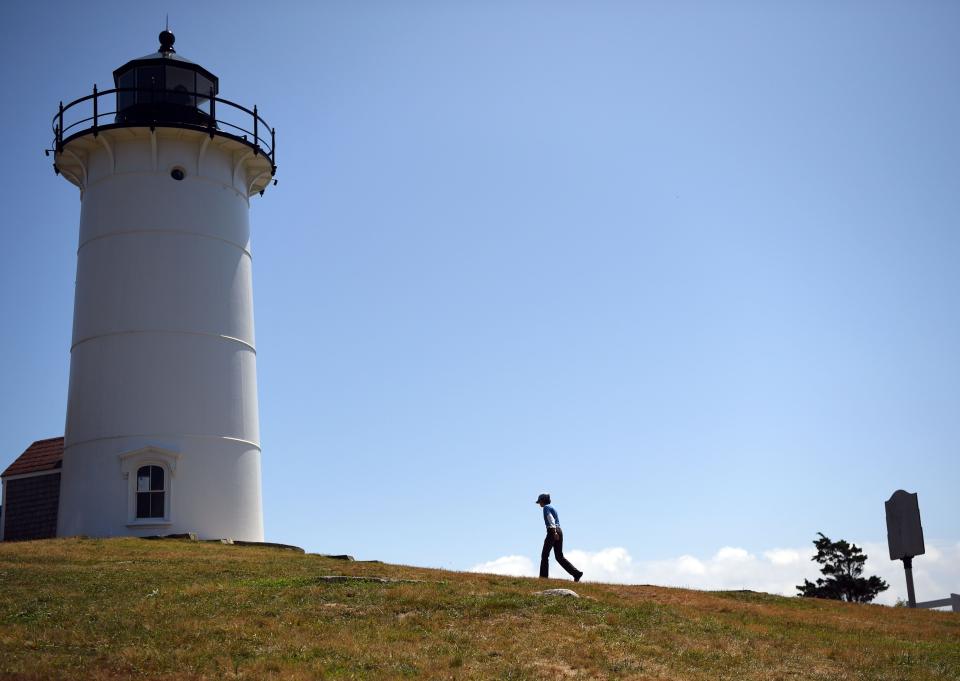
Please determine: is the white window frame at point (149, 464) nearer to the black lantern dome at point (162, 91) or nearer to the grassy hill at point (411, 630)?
the grassy hill at point (411, 630)

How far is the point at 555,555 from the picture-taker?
22172 millimetres

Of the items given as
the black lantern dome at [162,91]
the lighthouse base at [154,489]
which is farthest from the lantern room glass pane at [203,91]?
the lighthouse base at [154,489]

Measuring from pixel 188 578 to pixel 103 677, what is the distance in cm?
678

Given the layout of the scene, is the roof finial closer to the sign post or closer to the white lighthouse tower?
the white lighthouse tower

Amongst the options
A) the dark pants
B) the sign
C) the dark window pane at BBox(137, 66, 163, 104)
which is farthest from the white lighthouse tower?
the sign

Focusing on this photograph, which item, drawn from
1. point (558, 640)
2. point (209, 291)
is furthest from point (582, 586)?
point (209, 291)

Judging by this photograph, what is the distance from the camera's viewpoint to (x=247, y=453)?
102 ft

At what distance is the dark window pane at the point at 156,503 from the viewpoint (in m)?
29.5

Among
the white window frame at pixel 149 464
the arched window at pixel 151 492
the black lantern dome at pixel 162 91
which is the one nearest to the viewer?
the white window frame at pixel 149 464

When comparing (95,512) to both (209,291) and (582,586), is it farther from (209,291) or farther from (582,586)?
(582,586)

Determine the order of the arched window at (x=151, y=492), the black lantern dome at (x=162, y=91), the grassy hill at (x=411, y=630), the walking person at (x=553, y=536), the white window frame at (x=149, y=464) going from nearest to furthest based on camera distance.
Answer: the grassy hill at (x=411, y=630) → the walking person at (x=553, y=536) → the white window frame at (x=149, y=464) → the arched window at (x=151, y=492) → the black lantern dome at (x=162, y=91)

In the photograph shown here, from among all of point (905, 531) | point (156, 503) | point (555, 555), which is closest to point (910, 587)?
point (905, 531)

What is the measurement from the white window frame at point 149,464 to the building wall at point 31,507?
4.49 m

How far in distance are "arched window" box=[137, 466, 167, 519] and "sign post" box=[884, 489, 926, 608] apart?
17901mm
